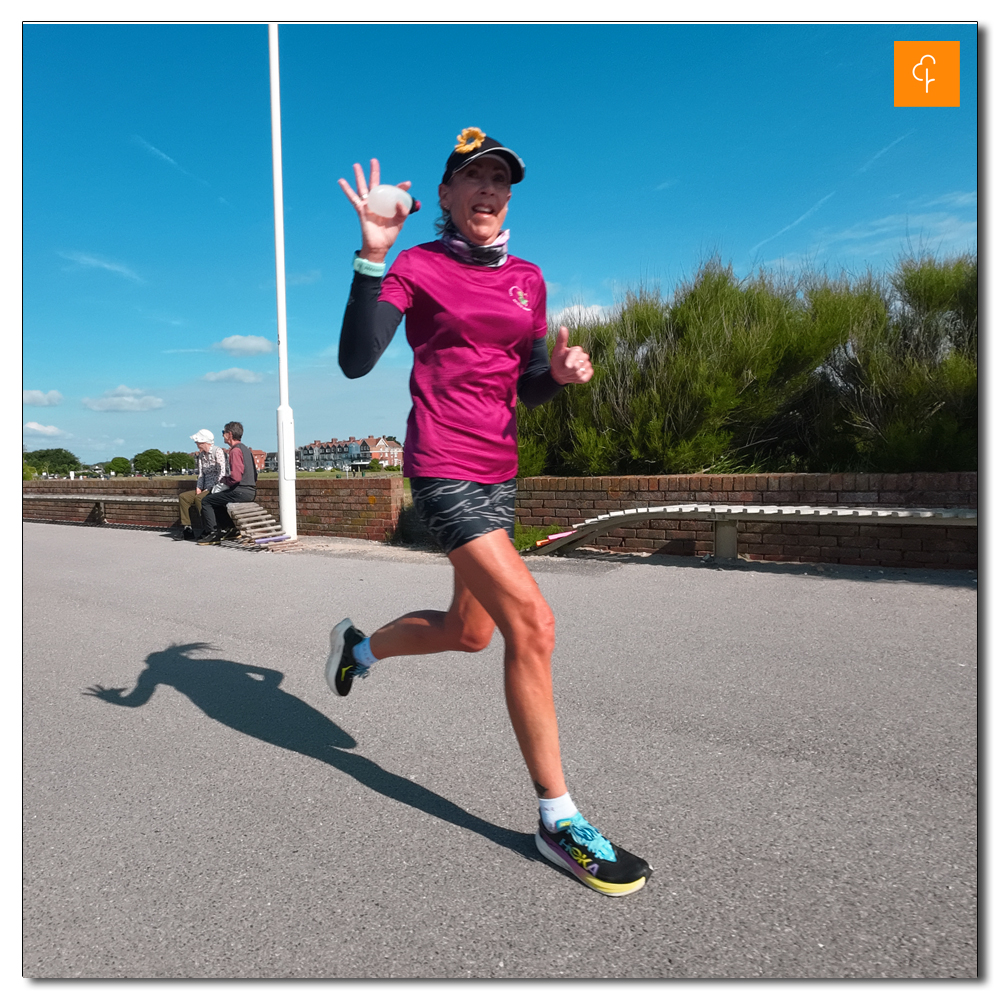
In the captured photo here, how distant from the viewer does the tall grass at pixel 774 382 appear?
8.15 meters

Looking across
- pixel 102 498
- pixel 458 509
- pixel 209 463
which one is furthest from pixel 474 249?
pixel 102 498

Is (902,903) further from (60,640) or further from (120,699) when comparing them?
(60,640)

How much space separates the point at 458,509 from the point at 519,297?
70cm

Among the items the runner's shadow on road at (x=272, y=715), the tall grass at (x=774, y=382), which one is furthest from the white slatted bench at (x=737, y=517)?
the runner's shadow on road at (x=272, y=715)

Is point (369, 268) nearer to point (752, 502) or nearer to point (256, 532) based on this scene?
point (752, 502)

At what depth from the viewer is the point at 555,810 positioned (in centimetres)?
214

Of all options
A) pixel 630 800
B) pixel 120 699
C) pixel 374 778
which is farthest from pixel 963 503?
pixel 120 699

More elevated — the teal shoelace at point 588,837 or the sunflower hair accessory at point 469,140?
the sunflower hair accessory at point 469,140

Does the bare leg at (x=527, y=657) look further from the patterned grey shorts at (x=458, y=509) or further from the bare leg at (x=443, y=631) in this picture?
the bare leg at (x=443, y=631)

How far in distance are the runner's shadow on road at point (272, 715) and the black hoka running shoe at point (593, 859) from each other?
0.13 m

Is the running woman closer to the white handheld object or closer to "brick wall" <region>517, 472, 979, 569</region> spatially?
the white handheld object

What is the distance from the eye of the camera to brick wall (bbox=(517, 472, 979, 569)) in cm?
714

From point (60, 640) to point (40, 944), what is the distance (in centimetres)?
375

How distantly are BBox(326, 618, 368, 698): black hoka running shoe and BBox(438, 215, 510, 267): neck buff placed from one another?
1501mm
